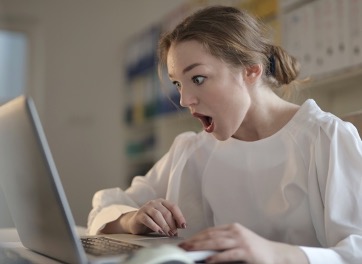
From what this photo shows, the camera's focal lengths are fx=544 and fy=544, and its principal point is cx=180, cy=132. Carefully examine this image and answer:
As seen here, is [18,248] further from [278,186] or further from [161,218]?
[278,186]

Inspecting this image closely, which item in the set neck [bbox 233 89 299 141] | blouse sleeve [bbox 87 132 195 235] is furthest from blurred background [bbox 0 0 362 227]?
neck [bbox 233 89 299 141]

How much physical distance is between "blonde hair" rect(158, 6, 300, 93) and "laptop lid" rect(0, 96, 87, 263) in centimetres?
50

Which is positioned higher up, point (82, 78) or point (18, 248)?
point (82, 78)

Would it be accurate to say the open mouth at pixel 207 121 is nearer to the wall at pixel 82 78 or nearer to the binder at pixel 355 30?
the binder at pixel 355 30

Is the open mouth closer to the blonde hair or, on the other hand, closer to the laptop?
the blonde hair

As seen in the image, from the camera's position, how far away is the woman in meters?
Answer: 1.09

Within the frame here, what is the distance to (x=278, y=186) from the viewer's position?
121cm

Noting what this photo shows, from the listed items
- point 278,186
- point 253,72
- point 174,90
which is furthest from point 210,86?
point 174,90

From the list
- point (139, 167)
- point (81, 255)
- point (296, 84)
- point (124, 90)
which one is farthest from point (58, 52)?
point (81, 255)

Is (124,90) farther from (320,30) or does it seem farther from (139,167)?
(320,30)

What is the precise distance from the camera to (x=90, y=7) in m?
5.02

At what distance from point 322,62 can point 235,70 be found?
1385 millimetres

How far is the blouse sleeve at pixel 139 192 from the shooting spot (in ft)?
4.73

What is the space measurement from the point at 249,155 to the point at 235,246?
0.51 metres
